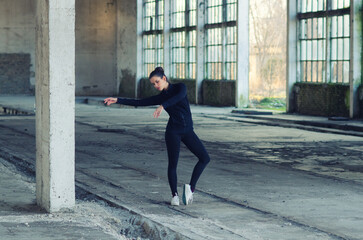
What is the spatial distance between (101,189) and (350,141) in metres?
8.37

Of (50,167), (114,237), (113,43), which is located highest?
(113,43)

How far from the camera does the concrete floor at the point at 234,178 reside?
25.2 feet

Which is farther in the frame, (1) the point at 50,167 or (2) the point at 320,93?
(2) the point at 320,93

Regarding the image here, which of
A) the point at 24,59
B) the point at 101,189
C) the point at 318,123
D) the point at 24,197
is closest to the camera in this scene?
the point at 24,197

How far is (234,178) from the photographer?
441 inches

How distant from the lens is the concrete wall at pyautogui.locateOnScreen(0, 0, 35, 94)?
3956 centimetres

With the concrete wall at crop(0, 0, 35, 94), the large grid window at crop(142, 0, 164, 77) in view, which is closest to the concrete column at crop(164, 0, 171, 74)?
the large grid window at crop(142, 0, 164, 77)

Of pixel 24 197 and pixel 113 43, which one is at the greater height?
pixel 113 43

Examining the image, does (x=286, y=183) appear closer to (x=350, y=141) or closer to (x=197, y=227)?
(x=197, y=227)

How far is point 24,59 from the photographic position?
3991cm

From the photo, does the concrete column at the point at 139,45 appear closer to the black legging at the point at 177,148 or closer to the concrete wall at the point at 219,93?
the concrete wall at the point at 219,93

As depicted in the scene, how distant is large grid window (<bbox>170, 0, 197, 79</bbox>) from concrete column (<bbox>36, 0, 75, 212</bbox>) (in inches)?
954

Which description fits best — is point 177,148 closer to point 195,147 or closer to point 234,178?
point 195,147

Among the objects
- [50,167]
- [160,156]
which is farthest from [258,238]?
[160,156]
